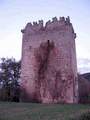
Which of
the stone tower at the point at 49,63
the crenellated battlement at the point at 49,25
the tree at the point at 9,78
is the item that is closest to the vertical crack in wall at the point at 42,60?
the stone tower at the point at 49,63

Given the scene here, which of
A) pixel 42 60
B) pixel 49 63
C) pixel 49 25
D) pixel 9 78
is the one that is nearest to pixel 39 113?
pixel 49 63

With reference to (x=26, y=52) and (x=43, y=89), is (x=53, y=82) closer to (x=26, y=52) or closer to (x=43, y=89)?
(x=43, y=89)

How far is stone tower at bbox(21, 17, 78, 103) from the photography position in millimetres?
21609

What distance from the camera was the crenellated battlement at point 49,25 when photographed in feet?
74.6

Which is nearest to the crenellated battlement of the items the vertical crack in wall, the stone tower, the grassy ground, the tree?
the stone tower

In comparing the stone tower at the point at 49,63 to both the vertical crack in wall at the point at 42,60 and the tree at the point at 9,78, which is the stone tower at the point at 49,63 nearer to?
the vertical crack in wall at the point at 42,60

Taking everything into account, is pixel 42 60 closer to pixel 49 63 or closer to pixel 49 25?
pixel 49 63

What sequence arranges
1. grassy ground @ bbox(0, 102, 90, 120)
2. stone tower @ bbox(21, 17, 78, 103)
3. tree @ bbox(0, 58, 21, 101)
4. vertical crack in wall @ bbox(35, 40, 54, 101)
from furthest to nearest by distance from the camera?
tree @ bbox(0, 58, 21, 101) < vertical crack in wall @ bbox(35, 40, 54, 101) < stone tower @ bbox(21, 17, 78, 103) < grassy ground @ bbox(0, 102, 90, 120)

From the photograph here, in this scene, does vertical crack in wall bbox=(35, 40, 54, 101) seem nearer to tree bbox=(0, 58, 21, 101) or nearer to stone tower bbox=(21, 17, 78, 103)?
stone tower bbox=(21, 17, 78, 103)

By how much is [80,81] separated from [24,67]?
6.81 meters

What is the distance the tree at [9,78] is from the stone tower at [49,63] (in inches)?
168

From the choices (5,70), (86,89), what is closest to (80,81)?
(86,89)

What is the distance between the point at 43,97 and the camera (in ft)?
Result: 72.5

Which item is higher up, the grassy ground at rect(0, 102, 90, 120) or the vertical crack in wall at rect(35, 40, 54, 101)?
the vertical crack in wall at rect(35, 40, 54, 101)
